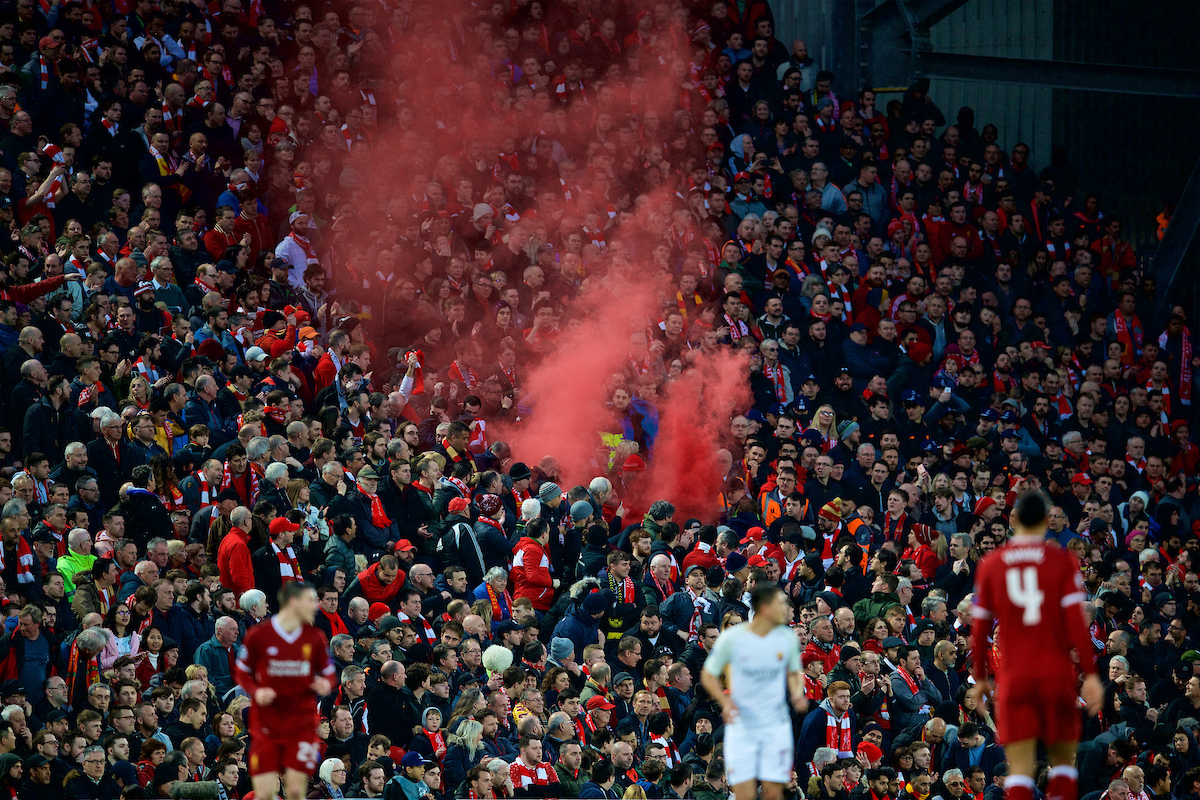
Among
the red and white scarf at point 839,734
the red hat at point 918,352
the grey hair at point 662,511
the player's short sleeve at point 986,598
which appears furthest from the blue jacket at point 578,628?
the red hat at point 918,352

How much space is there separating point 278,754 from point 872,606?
24.0 ft

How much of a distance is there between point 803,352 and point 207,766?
9.10m

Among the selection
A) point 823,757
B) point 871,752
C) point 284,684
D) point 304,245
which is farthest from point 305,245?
point 284,684

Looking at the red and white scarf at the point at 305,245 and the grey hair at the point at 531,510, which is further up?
the red and white scarf at the point at 305,245

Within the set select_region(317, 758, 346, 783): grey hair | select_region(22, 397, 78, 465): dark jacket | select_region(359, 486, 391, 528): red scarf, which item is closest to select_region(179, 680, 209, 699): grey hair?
select_region(317, 758, 346, 783): grey hair

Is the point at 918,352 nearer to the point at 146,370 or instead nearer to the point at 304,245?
the point at 304,245

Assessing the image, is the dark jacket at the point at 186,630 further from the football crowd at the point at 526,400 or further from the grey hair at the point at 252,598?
the grey hair at the point at 252,598

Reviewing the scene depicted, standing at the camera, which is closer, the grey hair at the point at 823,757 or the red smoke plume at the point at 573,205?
the grey hair at the point at 823,757

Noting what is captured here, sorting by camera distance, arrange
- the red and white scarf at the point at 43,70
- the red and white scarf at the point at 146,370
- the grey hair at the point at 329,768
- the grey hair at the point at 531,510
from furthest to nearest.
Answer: the red and white scarf at the point at 43,70 → the grey hair at the point at 531,510 → the red and white scarf at the point at 146,370 → the grey hair at the point at 329,768

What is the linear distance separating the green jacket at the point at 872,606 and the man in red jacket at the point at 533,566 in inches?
115

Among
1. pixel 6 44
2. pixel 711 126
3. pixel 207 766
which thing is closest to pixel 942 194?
pixel 711 126

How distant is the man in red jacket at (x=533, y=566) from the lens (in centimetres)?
1416

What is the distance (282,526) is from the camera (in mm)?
13211

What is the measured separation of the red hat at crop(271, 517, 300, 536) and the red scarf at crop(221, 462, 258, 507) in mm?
399
